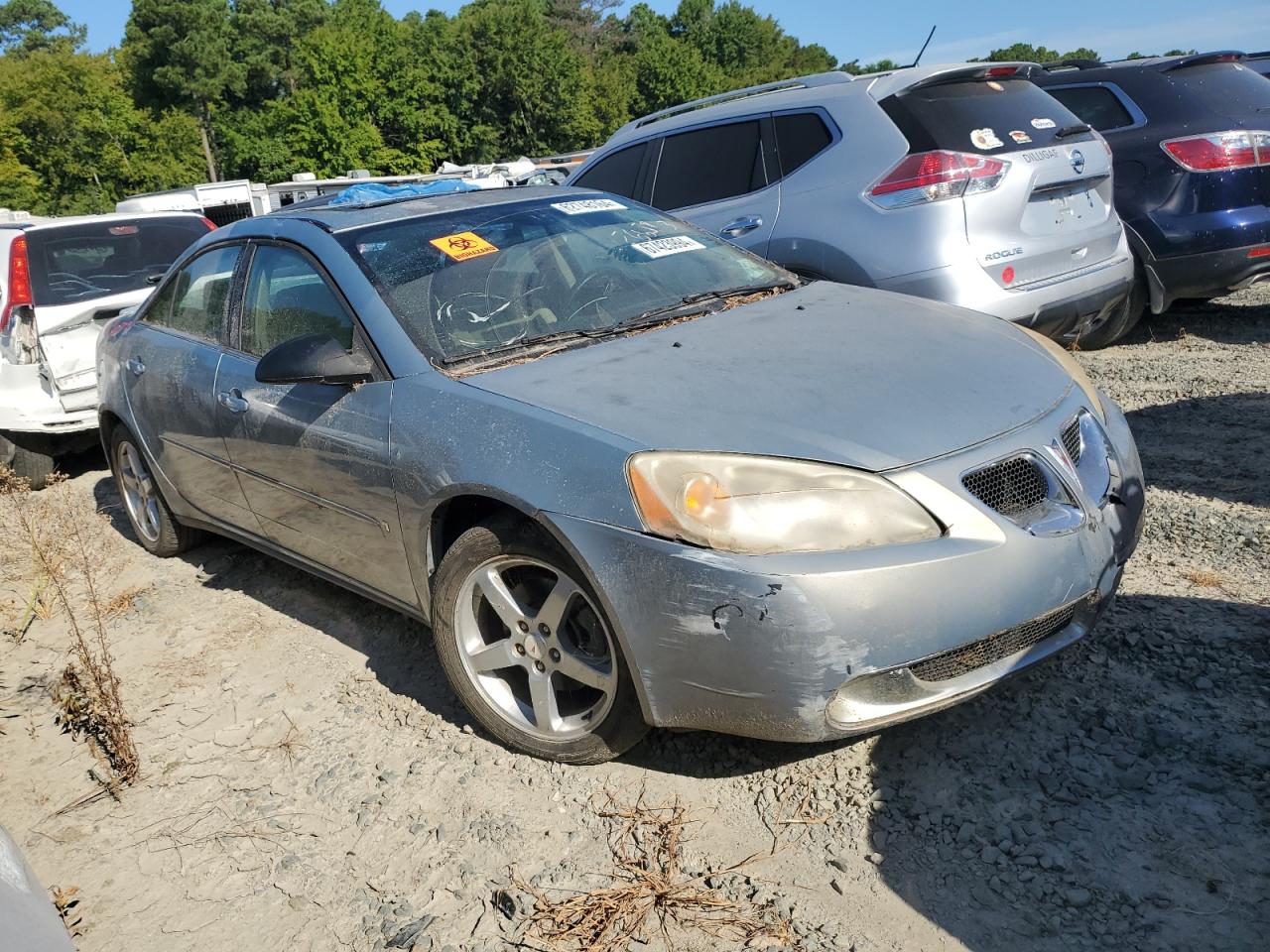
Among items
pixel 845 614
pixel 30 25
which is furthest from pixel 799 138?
pixel 30 25

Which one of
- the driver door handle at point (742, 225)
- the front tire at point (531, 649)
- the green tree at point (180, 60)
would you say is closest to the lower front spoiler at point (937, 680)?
the front tire at point (531, 649)

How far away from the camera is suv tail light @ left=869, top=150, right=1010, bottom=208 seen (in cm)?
507

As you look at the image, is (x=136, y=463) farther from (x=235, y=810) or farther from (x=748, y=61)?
(x=748, y=61)

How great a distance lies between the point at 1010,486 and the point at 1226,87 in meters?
5.51

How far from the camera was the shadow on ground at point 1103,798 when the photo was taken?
2148 millimetres

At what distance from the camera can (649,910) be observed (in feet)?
7.69

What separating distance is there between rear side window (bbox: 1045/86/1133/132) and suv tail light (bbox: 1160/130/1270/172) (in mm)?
576

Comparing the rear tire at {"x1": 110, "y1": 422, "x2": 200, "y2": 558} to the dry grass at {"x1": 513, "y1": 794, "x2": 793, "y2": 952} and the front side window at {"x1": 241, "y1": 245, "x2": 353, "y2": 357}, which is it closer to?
the front side window at {"x1": 241, "y1": 245, "x2": 353, "y2": 357}

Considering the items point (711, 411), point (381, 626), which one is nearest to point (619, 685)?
point (711, 411)

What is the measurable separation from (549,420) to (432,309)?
2.72 ft

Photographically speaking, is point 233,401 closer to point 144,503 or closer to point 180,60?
point 144,503

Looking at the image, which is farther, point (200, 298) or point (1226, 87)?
point (1226, 87)

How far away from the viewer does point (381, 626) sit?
Answer: 159 inches

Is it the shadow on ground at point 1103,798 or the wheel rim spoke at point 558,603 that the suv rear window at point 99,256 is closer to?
the wheel rim spoke at point 558,603
